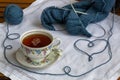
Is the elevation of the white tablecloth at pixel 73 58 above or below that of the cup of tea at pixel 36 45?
below

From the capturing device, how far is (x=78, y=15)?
0.72 m

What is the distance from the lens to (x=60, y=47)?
66 cm

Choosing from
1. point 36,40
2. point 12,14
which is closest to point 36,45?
point 36,40

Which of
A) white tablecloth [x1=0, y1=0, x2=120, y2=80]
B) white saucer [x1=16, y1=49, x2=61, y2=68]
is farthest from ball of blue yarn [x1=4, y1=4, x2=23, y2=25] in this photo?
white saucer [x1=16, y1=49, x2=61, y2=68]

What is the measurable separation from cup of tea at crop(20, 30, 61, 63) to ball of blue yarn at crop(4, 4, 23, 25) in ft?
0.44

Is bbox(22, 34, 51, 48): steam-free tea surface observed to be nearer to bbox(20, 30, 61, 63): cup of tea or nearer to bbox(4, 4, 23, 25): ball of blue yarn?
bbox(20, 30, 61, 63): cup of tea

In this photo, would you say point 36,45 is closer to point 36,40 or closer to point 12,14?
point 36,40

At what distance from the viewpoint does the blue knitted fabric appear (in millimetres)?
691

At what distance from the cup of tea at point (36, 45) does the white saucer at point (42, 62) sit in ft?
0.04

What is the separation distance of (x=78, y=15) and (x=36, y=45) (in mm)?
189

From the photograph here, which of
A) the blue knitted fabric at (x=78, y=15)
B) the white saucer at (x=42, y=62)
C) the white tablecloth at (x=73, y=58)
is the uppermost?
the blue knitted fabric at (x=78, y=15)

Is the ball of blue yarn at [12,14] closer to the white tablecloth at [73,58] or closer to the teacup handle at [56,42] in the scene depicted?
the white tablecloth at [73,58]

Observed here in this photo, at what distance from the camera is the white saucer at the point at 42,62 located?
594 millimetres

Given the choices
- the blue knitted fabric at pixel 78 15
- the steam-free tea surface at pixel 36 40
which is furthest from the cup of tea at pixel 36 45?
the blue knitted fabric at pixel 78 15
